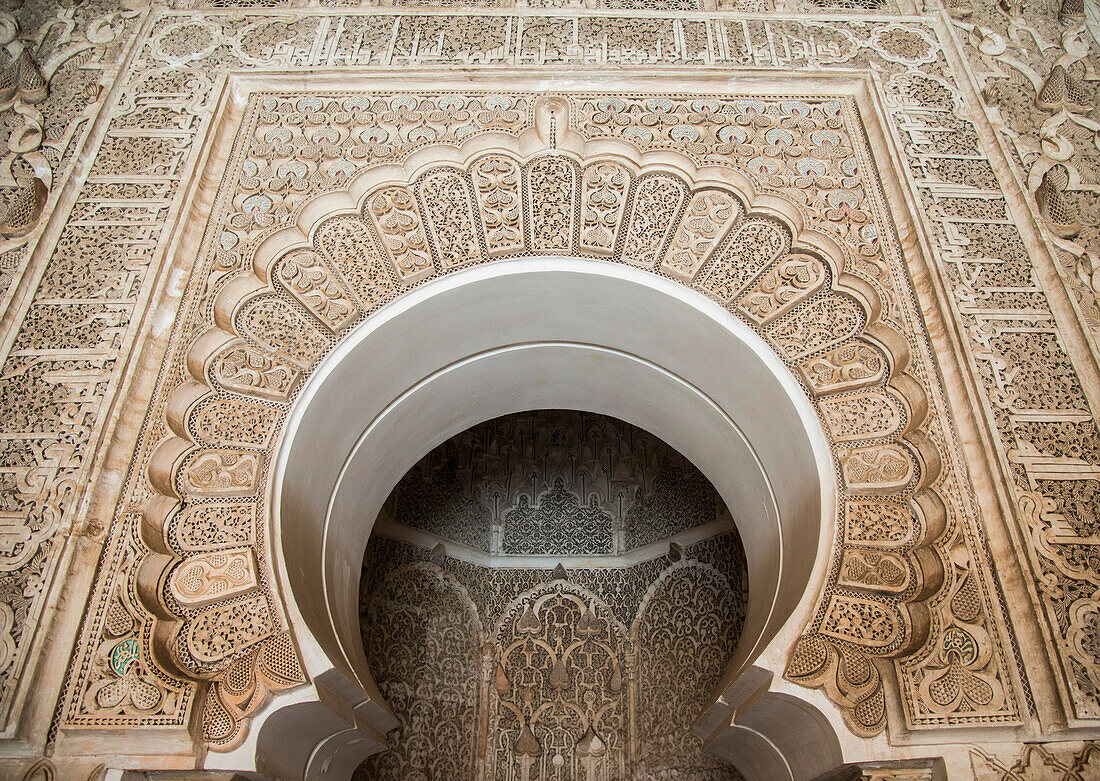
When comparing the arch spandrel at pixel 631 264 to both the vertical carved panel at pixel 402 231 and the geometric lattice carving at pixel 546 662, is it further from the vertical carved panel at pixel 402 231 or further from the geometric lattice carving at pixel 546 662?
the geometric lattice carving at pixel 546 662

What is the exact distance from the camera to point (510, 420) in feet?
17.7

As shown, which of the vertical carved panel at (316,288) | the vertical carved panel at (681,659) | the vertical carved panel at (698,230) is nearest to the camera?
the vertical carved panel at (316,288)

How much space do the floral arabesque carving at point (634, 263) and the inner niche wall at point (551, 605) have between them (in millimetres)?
2306

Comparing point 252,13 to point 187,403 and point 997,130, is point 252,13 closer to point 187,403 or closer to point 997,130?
point 187,403

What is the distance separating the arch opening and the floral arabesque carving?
0.08 meters

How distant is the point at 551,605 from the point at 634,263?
2.74 meters

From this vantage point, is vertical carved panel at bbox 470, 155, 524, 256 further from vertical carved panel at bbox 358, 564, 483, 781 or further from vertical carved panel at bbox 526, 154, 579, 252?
vertical carved panel at bbox 358, 564, 483, 781

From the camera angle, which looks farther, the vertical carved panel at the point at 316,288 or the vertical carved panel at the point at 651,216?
the vertical carved panel at the point at 651,216

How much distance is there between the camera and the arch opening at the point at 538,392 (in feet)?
8.21

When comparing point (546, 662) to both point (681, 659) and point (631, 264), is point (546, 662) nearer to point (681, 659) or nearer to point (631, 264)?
point (681, 659)

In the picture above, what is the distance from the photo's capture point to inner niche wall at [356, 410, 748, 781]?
14.6 feet

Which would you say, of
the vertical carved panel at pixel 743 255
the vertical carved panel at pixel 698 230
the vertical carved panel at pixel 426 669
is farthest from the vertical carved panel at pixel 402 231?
the vertical carved panel at pixel 426 669

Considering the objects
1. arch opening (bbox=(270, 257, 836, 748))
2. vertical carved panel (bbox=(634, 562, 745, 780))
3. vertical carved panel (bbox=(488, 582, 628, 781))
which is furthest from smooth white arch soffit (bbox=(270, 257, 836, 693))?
vertical carved panel (bbox=(488, 582, 628, 781))

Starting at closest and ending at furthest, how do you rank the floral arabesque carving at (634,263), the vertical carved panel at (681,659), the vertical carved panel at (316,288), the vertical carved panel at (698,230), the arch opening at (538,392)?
the floral arabesque carving at (634,263), the arch opening at (538,392), the vertical carved panel at (316,288), the vertical carved panel at (698,230), the vertical carved panel at (681,659)
